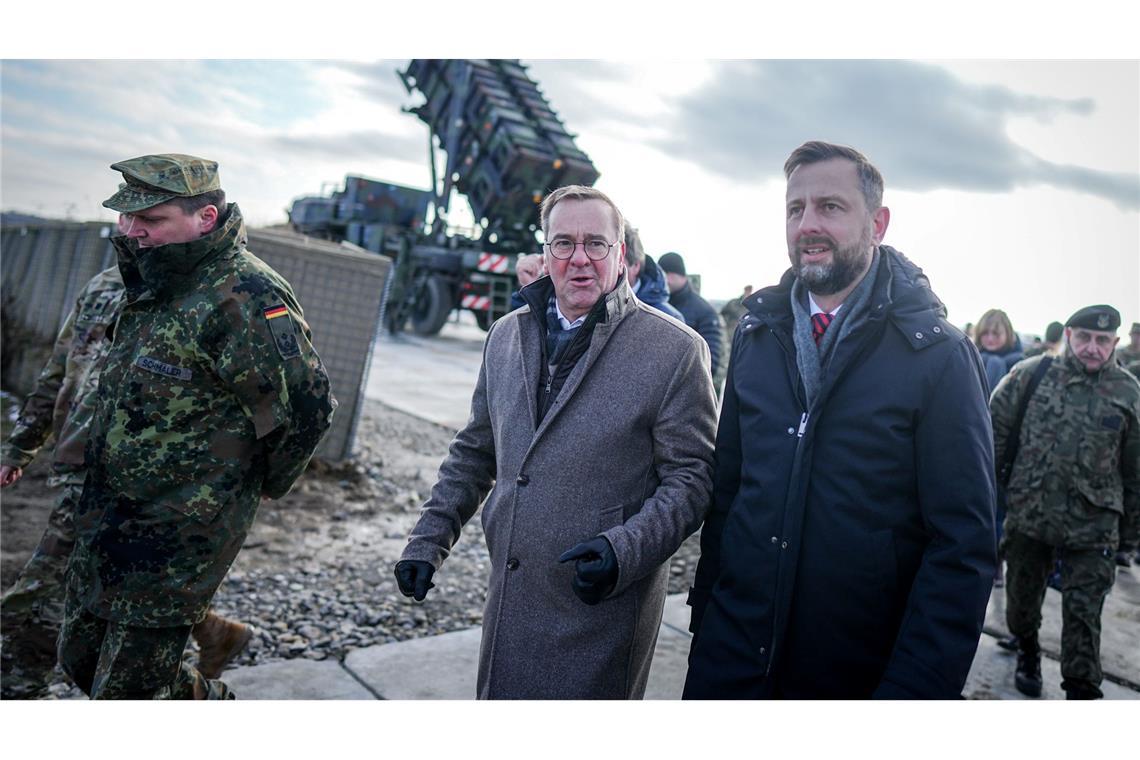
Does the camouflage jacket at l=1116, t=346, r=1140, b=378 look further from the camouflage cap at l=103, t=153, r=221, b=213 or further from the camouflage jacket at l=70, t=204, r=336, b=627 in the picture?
the camouflage cap at l=103, t=153, r=221, b=213

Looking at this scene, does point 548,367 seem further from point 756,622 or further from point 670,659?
point 670,659

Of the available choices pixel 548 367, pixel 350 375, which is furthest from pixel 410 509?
pixel 548 367

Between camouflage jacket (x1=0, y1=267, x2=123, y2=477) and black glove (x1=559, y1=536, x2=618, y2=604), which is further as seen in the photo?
camouflage jacket (x1=0, y1=267, x2=123, y2=477)

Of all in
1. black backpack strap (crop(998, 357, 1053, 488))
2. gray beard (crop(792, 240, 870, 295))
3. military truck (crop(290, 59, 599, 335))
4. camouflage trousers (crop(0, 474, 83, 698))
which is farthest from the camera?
military truck (crop(290, 59, 599, 335))

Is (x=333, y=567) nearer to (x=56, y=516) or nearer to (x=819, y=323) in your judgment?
(x=56, y=516)

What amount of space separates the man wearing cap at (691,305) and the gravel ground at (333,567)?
1.33 metres

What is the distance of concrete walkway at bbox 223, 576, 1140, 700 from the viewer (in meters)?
2.95

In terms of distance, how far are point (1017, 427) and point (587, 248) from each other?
272 cm

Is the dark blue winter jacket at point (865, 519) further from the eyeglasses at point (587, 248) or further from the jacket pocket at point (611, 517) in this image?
the eyeglasses at point (587, 248)

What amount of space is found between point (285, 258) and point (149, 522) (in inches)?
141

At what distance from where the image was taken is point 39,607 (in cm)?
271

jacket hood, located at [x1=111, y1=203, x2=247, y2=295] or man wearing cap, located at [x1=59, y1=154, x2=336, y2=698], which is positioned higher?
jacket hood, located at [x1=111, y1=203, x2=247, y2=295]

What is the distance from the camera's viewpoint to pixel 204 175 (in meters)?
2.38

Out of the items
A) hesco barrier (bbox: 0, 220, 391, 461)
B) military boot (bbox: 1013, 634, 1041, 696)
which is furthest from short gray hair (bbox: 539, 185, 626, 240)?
hesco barrier (bbox: 0, 220, 391, 461)
